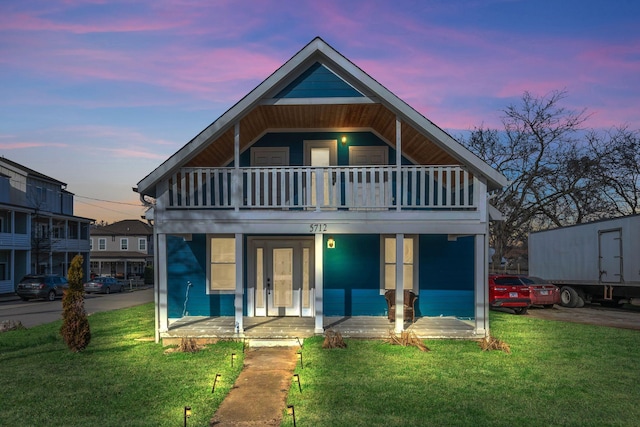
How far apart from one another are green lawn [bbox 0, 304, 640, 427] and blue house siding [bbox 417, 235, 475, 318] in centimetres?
230

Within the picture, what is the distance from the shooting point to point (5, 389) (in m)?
7.73

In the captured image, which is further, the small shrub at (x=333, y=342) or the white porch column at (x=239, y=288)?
the white porch column at (x=239, y=288)

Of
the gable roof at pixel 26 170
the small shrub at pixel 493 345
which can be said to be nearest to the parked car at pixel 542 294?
the small shrub at pixel 493 345

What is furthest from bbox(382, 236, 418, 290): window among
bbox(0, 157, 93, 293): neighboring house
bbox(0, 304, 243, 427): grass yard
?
bbox(0, 157, 93, 293): neighboring house

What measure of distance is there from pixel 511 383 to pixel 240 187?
7.29 meters

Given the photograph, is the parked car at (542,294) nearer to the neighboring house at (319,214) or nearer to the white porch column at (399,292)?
the neighboring house at (319,214)

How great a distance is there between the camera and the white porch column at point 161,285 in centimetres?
1145

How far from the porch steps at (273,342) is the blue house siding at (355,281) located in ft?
8.93

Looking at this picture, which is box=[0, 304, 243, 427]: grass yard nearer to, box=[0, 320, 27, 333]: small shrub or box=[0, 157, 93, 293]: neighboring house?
box=[0, 320, 27, 333]: small shrub

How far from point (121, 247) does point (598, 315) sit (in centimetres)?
5577

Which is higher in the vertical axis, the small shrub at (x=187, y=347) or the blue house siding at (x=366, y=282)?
the blue house siding at (x=366, y=282)

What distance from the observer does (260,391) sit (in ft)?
24.9

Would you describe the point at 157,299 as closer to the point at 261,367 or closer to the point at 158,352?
the point at 158,352

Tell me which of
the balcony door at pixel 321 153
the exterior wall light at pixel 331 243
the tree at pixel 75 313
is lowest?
the tree at pixel 75 313
